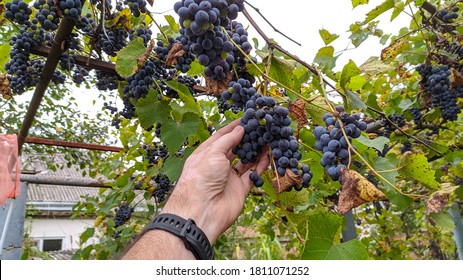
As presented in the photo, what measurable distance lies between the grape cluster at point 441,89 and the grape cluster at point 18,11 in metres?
2.26

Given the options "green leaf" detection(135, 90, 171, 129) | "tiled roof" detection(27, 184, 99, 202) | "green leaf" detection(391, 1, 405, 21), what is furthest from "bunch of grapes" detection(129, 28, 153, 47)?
"tiled roof" detection(27, 184, 99, 202)

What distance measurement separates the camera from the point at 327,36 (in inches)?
75.4

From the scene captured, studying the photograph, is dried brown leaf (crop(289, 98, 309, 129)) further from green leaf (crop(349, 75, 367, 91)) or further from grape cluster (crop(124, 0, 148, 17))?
green leaf (crop(349, 75, 367, 91))

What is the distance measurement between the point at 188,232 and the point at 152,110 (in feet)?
1.63

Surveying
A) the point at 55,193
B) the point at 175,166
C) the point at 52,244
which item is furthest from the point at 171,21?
the point at 55,193

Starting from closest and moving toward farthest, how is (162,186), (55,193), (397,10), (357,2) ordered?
(357,2), (397,10), (162,186), (55,193)

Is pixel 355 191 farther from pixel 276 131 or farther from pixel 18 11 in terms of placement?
pixel 18 11

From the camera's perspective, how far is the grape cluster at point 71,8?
1542mm

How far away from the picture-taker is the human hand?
1258 mm

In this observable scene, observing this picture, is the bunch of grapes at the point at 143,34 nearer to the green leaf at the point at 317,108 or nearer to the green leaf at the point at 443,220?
the green leaf at the point at 317,108

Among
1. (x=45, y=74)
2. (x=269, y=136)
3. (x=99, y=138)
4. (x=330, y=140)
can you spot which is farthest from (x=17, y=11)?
(x=99, y=138)

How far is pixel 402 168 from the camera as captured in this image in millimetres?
1292

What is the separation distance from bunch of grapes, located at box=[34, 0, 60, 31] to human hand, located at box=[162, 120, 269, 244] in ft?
3.05

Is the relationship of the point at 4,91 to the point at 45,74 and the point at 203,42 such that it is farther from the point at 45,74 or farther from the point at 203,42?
the point at 203,42
